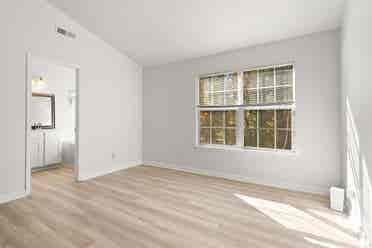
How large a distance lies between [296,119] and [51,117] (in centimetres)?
550

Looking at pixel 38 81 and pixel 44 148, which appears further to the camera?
pixel 44 148

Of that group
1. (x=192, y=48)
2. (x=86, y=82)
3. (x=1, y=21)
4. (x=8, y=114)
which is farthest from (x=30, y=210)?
(x=192, y=48)

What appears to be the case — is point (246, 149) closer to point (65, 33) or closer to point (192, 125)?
point (192, 125)

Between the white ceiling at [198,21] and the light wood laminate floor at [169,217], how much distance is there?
2549 millimetres

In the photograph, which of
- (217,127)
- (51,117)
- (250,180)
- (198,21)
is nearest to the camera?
(198,21)

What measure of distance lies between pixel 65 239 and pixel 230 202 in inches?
77.7

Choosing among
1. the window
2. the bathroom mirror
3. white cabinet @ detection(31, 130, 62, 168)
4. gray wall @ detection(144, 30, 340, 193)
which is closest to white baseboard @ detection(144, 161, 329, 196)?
gray wall @ detection(144, 30, 340, 193)

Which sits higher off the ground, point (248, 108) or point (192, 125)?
point (248, 108)

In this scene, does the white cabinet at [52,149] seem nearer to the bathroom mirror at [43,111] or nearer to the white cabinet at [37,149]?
the white cabinet at [37,149]

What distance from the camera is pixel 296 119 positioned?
10.5 ft

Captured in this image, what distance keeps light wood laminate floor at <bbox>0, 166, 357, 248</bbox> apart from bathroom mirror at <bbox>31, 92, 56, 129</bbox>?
1.92m

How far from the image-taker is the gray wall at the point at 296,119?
296 centimetres

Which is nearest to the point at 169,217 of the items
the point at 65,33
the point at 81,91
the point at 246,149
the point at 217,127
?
the point at 246,149

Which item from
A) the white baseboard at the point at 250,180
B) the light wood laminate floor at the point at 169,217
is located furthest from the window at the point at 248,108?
the light wood laminate floor at the point at 169,217
